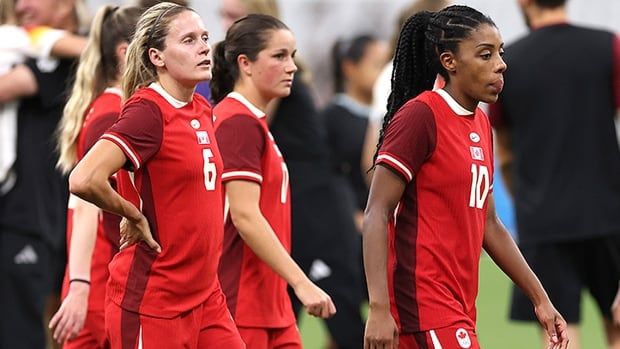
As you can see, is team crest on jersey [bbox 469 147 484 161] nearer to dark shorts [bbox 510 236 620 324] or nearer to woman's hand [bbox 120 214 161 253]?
woman's hand [bbox 120 214 161 253]

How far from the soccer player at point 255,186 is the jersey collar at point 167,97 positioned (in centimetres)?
55

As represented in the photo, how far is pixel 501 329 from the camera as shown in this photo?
425 inches

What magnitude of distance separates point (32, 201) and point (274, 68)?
204cm

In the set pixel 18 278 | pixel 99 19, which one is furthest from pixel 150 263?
pixel 18 278

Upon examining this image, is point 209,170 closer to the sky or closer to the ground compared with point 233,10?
closer to the ground

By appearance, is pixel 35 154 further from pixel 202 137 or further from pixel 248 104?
pixel 202 137

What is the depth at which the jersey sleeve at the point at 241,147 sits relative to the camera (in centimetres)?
572

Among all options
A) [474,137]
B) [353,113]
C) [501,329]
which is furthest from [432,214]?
[501,329]

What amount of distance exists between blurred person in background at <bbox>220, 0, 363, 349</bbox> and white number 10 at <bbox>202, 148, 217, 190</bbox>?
2.20 metres

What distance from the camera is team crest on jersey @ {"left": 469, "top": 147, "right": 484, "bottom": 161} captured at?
16.5ft

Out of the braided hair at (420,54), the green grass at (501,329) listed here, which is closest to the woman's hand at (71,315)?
the braided hair at (420,54)

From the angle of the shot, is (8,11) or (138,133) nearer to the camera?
(138,133)

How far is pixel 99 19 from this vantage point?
617cm

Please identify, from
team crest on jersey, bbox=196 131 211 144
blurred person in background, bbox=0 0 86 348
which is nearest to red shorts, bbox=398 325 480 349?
team crest on jersey, bbox=196 131 211 144
